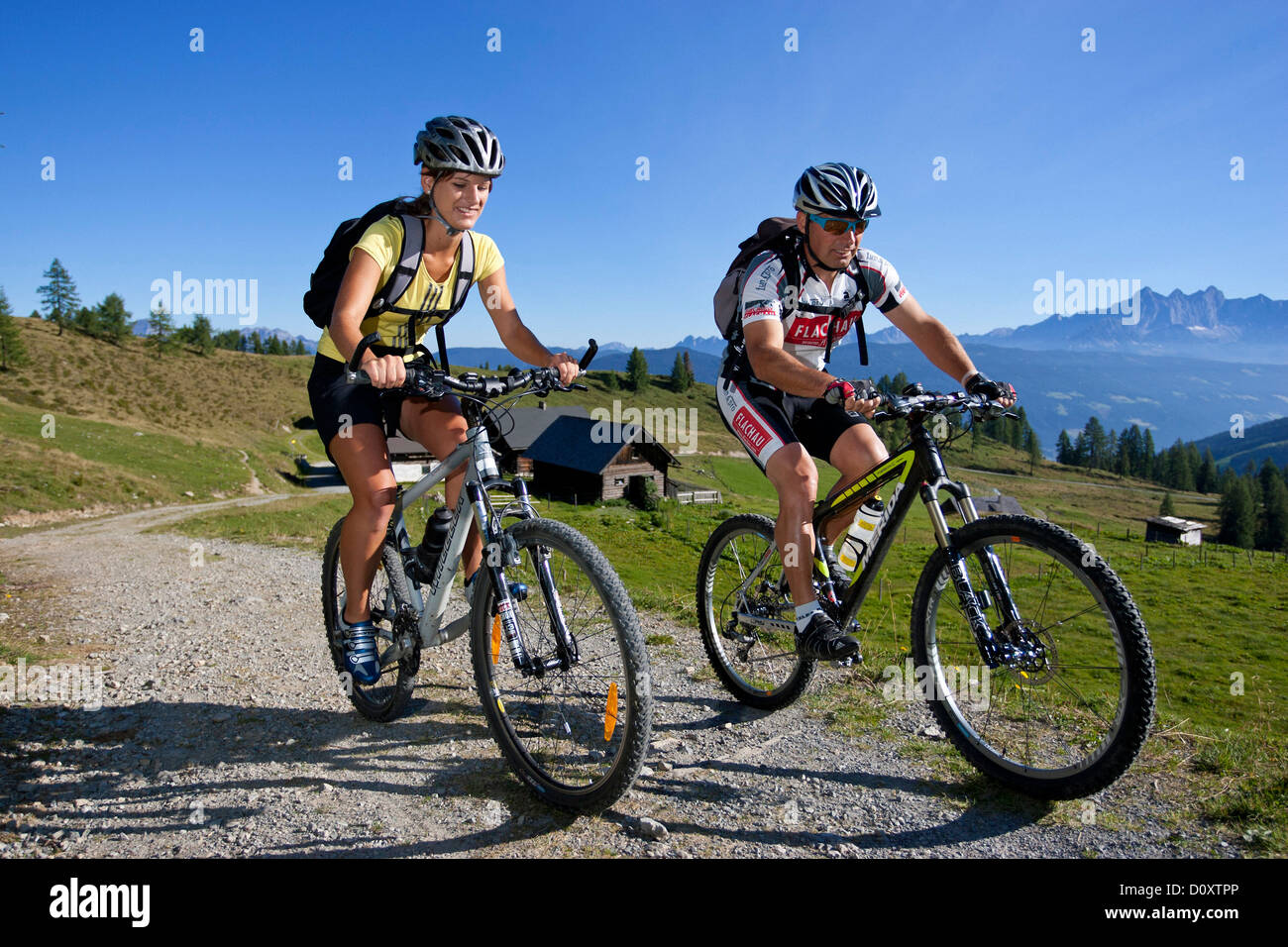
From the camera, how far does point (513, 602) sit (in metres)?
3.60

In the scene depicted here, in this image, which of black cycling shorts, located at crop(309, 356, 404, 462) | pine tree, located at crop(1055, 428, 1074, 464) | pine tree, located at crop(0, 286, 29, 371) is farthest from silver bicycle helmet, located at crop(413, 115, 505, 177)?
pine tree, located at crop(1055, 428, 1074, 464)

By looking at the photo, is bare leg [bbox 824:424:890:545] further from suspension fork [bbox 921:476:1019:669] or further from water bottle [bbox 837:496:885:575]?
suspension fork [bbox 921:476:1019:669]

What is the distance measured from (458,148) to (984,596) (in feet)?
12.3

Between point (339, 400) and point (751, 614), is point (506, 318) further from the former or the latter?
point (751, 614)

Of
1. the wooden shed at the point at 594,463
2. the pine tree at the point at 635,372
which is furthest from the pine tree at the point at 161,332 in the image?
the pine tree at the point at 635,372

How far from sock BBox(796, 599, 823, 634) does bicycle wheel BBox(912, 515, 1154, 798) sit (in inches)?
23.1

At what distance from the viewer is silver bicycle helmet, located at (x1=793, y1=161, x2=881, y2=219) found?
449cm

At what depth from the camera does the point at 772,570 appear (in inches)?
203

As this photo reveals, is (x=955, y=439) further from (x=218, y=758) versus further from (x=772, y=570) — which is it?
(x=218, y=758)

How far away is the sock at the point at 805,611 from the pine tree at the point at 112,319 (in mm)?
129151

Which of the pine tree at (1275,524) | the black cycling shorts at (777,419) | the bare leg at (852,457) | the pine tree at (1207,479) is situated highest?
the black cycling shorts at (777,419)

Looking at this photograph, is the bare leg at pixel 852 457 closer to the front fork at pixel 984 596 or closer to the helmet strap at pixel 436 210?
the front fork at pixel 984 596

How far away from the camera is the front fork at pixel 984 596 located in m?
3.56

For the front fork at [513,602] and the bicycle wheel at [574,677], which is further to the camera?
the front fork at [513,602]
